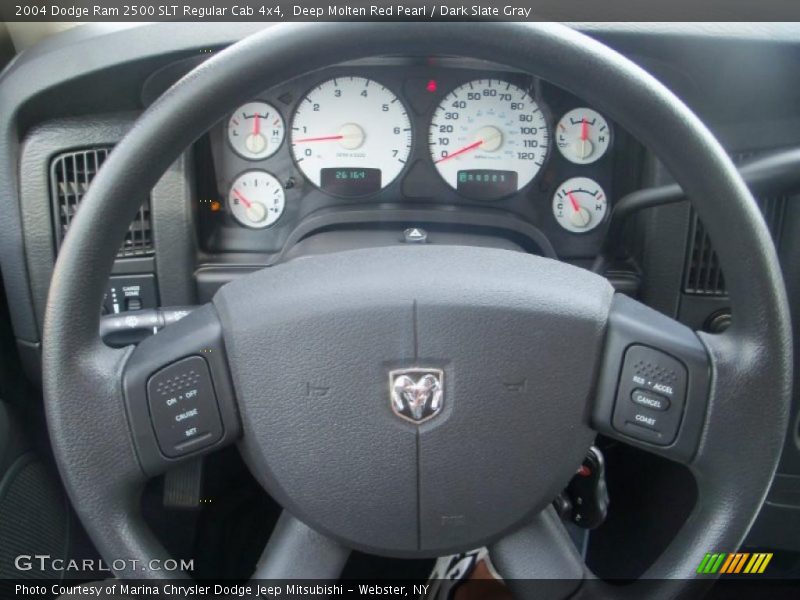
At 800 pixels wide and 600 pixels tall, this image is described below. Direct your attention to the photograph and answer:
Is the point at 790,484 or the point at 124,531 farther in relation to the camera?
the point at 790,484

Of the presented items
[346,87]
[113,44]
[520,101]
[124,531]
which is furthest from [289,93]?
[124,531]

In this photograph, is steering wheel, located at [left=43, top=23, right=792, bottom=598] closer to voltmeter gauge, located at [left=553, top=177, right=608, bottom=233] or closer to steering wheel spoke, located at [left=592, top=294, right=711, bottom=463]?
steering wheel spoke, located at [left=592, top=294, right=711, bottom=463]

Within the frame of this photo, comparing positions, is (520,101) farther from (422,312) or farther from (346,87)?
(422,312)

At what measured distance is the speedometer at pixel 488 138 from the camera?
1386 mm

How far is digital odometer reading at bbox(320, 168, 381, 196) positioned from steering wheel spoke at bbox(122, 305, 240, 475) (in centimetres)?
59

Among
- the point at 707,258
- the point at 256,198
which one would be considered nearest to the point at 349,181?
the point at 256,198

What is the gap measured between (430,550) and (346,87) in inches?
30.8

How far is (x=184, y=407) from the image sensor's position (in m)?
0.83

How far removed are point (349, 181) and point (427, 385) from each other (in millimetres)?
653

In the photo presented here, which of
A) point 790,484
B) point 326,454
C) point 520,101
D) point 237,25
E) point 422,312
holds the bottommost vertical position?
point 790,484

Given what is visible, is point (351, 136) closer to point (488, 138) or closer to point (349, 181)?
point (349, 181)

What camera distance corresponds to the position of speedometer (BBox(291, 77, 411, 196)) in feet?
4.49

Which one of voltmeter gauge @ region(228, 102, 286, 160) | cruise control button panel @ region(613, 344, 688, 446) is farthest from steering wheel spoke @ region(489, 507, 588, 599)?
voltmeter gauge @ region(228, 102, 286, 160)

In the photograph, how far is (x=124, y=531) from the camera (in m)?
0.85
